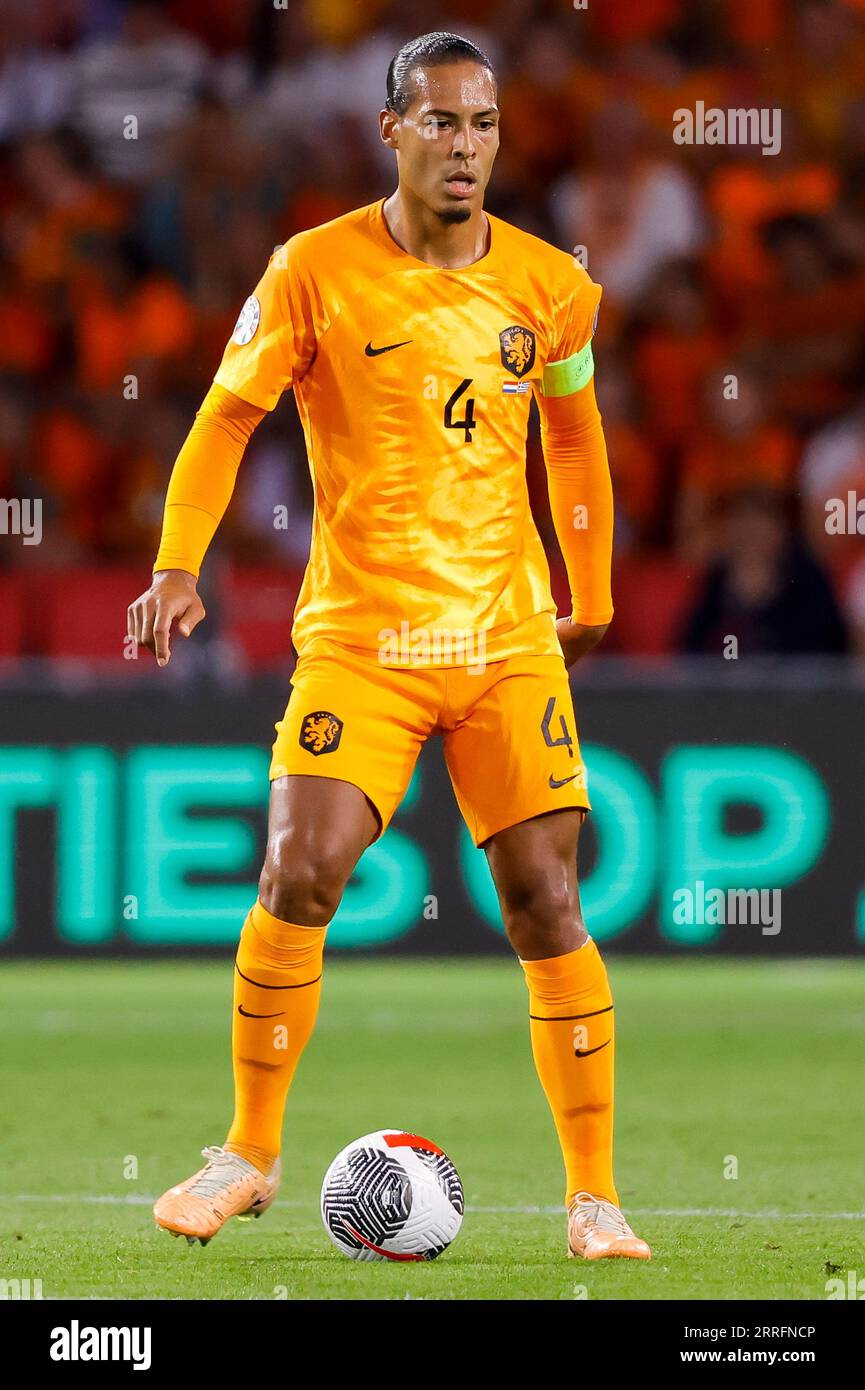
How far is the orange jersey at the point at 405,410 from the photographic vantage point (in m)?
4.44

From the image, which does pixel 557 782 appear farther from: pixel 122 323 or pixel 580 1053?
pixel 122 323

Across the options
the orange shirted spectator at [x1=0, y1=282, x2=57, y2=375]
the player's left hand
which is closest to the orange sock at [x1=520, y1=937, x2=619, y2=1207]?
the player's left hand

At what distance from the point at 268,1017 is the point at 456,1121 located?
1.84 m

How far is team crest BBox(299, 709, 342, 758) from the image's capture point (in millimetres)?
4395

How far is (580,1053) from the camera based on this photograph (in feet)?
14.7

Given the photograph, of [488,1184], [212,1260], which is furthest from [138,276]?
[212,1260]

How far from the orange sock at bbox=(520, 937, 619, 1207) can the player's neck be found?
1.29 meters

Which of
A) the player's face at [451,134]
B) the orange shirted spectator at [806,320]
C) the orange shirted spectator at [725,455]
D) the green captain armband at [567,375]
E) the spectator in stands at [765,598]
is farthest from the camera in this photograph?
the orange shirted spectator at [806,320]

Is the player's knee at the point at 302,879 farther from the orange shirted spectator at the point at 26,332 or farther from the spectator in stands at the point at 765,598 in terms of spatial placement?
the orange shirted spectator at the point at 26,332

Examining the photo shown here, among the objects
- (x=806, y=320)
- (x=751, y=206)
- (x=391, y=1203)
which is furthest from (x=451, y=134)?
(x=751, y=206)

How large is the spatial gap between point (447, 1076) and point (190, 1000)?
5.67ft

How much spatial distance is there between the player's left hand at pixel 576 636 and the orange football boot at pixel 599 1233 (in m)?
1.11

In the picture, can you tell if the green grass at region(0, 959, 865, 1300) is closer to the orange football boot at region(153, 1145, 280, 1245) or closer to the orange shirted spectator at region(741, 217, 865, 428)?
the orange football boot at region(153, 1145, 280, 1245)

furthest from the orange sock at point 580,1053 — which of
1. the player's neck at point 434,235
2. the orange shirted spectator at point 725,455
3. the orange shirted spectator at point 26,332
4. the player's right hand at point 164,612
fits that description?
the orange shirted spectator at point 26,332
